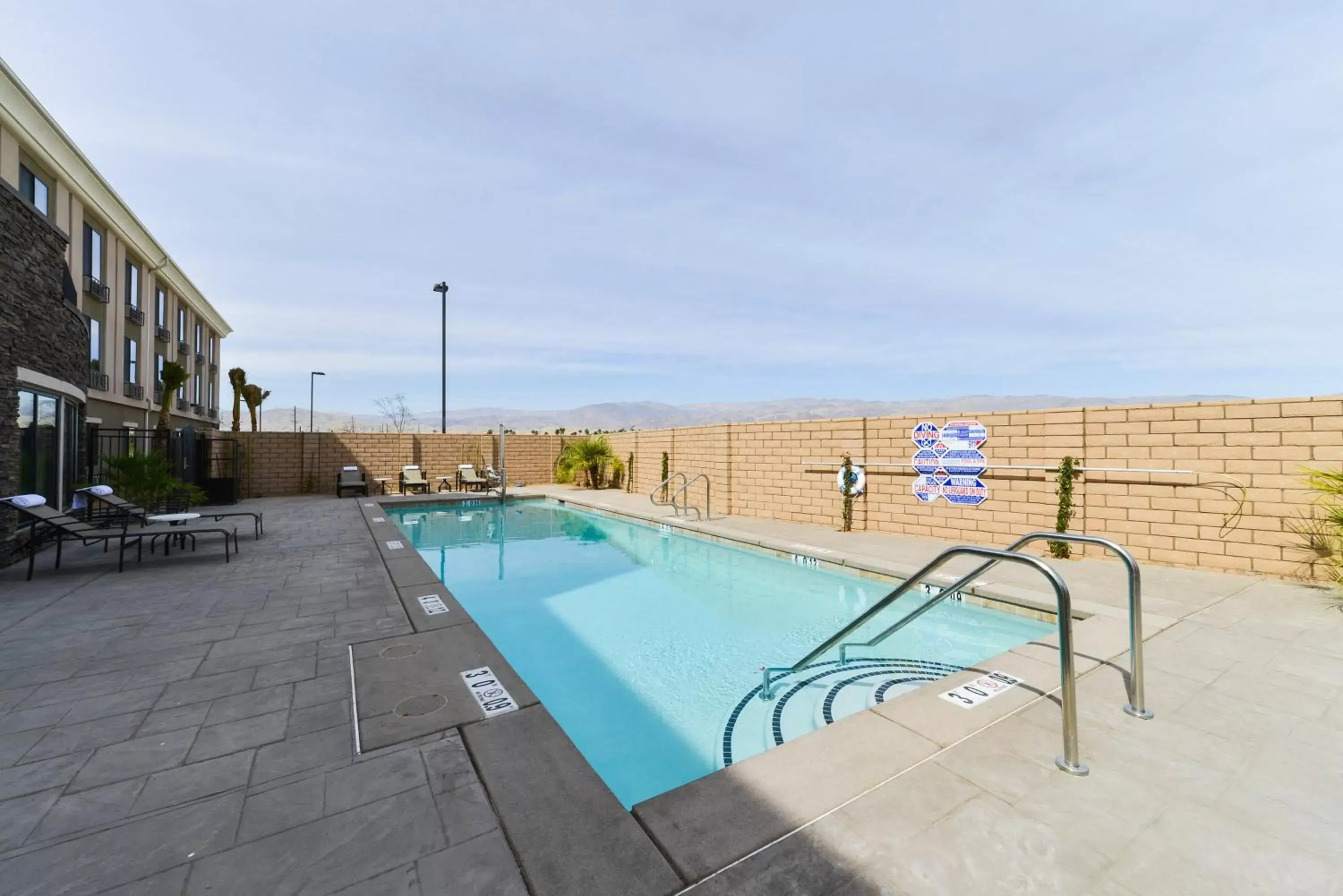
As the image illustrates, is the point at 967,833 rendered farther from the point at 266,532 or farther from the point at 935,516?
the point at 266,532

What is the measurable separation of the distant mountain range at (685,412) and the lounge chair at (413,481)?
9573 cm

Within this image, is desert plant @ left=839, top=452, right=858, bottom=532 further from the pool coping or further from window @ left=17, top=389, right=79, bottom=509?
window @ left=17, top=389, right=79, bottom=509

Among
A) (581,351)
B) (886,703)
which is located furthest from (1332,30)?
(581,351)

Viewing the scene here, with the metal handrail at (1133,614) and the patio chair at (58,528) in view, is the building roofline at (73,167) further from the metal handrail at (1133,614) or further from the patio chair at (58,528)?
Answer: the metal handrail at (1133,614)

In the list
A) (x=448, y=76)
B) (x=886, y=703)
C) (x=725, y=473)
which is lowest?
(x=886, y=703)

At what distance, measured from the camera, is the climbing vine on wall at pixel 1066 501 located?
673 cm

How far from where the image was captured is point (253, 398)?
70.8 ft

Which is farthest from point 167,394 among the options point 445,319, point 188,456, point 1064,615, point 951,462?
point 1064,615

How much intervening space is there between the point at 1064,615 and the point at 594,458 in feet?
49.8

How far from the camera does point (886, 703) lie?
293 cm

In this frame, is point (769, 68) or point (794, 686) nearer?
point (794, 686)

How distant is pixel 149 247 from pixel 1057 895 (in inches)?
1136

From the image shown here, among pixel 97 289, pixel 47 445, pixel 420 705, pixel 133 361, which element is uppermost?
pixel 97 289

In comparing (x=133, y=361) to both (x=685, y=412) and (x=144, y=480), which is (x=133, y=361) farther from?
(x=685, y=412)
